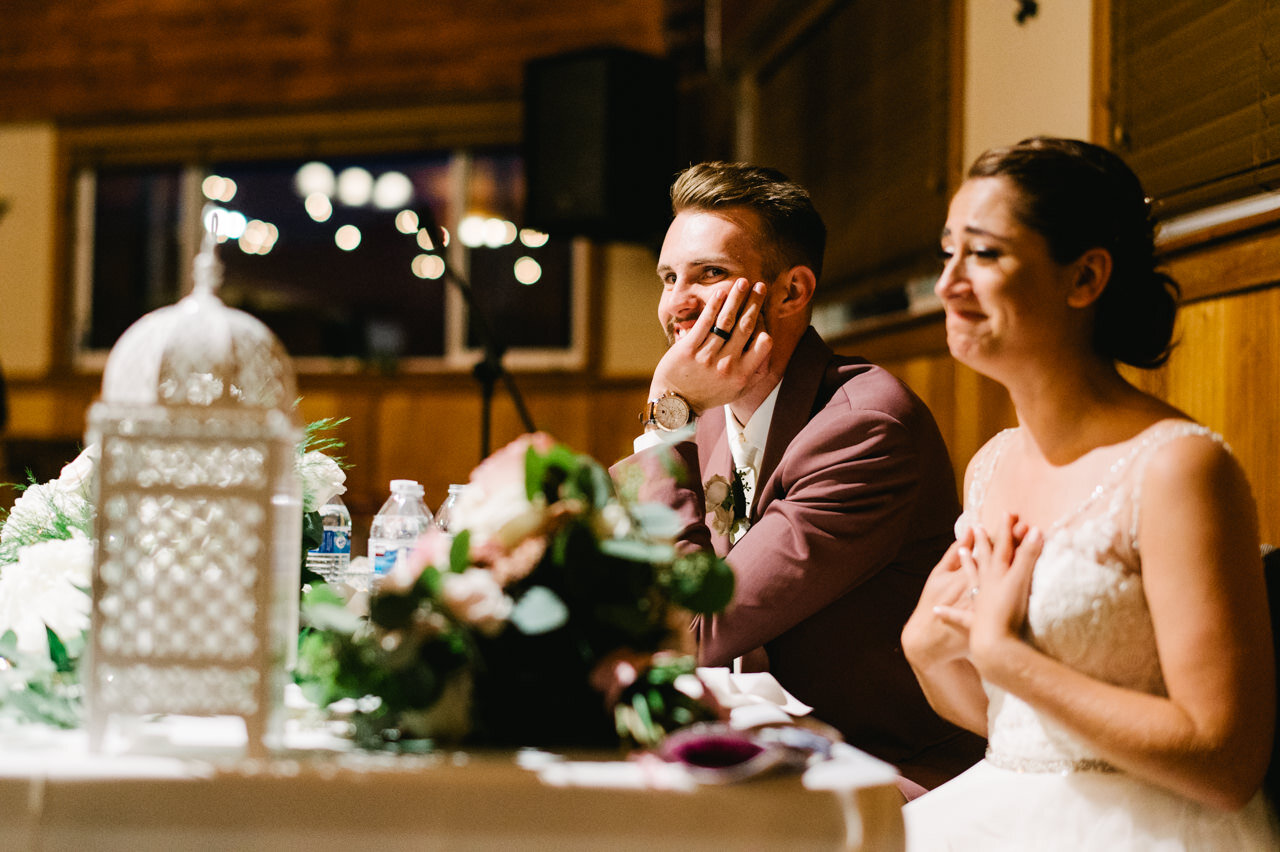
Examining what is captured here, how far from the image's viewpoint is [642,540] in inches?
36.6

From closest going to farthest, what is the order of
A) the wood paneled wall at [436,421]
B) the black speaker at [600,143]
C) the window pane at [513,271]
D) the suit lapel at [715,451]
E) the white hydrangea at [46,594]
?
the white hydrangea at [46,594]
the suit lapel at [715,451]
the black speaker at [600,143]
the wood paneled wall at [436,421]
the window pane at [513,271]

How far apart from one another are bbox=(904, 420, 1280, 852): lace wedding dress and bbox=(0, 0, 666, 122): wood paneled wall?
5026mm

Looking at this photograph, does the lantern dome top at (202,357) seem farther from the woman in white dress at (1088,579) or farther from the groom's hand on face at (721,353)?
the groom's hand on face at (721,353)

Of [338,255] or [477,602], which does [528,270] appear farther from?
[477,602]

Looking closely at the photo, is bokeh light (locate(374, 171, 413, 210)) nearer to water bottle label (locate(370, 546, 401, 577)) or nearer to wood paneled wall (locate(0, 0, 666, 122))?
wood paneled wall (locate(0, 0, 666, 122))

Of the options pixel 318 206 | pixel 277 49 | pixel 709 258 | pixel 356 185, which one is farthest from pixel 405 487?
pixel 277 49

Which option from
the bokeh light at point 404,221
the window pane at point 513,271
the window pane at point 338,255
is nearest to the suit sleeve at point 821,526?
the window pane at point 513,271

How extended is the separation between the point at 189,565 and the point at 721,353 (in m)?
1.10

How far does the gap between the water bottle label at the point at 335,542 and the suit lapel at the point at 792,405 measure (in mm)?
642

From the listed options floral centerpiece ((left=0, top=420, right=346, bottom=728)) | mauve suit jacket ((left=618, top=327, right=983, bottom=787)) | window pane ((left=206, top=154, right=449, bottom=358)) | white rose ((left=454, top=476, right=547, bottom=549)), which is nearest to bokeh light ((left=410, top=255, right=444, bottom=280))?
window pane ((left=206, top=154, right=449, bottom=358))

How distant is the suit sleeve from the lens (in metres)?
1.55

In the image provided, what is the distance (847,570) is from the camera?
159cm

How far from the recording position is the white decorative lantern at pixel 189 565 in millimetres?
859

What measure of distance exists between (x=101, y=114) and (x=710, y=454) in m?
5.80
